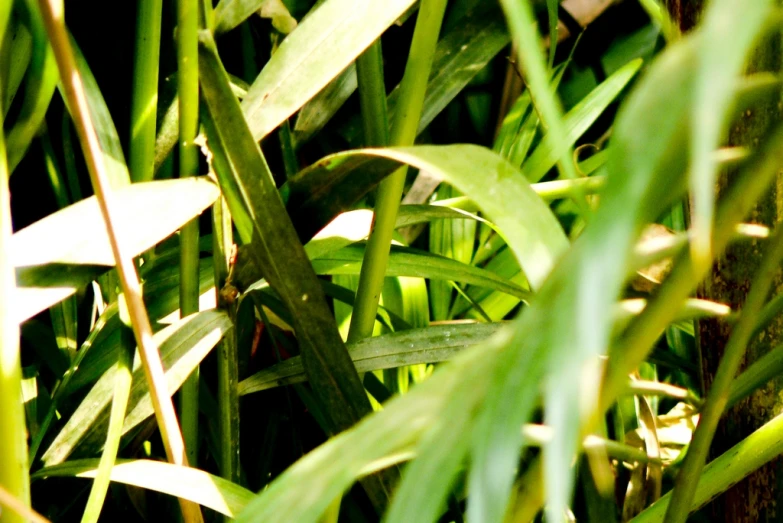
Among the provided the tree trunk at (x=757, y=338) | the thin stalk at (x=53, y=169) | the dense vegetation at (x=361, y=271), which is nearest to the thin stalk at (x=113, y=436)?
the dense vegetation at (x=361, y=271)

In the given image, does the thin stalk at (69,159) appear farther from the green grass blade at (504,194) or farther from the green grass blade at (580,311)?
the green grass blade at (580,311)

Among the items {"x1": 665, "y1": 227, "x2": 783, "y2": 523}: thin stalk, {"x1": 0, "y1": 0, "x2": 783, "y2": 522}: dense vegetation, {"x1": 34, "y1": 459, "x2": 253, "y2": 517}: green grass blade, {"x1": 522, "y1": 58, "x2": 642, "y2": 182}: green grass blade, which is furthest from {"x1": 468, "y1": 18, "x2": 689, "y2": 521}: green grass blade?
{"x1": 522, "y1": 58, "x2": 642, "y2": 182}: green grass blade

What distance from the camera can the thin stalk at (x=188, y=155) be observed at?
33cm

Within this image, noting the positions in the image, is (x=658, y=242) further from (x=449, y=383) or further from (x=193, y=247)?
(x=193, y=247)

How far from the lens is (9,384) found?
0.23 m

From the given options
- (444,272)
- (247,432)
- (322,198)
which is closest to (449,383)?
(322,198)

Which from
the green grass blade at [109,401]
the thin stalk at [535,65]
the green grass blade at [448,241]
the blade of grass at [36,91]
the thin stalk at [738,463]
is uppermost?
the blade of grass at [36,91]

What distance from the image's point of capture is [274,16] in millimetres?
531

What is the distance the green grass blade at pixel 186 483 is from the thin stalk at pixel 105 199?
2 cm

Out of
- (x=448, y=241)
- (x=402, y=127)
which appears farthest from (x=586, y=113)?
(x=402, y=127)

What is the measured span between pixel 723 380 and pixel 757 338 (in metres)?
0.20

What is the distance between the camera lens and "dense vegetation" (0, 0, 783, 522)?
0.40 feet

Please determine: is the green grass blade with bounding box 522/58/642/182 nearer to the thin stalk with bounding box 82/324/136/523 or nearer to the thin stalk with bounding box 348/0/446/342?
the thin stalk with bounding box 348/0/446/342

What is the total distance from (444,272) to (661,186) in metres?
0.34
